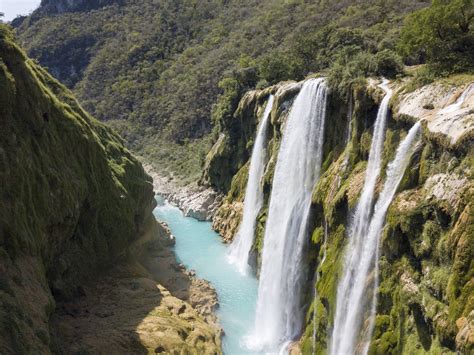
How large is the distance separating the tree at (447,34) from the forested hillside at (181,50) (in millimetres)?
12509

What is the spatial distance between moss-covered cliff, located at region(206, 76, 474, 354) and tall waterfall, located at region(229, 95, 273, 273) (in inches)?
436

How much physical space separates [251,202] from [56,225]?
58.3ft

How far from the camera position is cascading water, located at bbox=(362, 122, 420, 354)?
52.5 ft

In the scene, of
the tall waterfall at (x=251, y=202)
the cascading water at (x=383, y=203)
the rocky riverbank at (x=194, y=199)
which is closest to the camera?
the cascading water at (x=383, y=203)

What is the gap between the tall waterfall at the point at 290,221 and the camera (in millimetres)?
23172

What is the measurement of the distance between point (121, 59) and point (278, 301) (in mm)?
92940

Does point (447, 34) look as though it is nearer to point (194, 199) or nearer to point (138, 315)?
point (138, 315)

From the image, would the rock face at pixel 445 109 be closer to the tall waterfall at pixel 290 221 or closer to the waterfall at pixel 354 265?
the waterfall at pixel 354 265

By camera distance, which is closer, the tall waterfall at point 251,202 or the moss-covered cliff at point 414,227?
the moss-covered cliff at point 414,227

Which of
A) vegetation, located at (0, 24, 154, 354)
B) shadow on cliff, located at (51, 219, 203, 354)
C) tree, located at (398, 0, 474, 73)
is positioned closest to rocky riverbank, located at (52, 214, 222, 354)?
shadow on cliff, located at (51, 219, 203, 354)

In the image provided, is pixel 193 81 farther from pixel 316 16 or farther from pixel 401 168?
pixel 401 168

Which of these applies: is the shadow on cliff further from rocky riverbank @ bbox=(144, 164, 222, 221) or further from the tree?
the tree

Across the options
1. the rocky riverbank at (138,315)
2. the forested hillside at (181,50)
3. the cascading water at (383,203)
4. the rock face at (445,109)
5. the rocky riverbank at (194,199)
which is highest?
the forested hillside at (181,50)

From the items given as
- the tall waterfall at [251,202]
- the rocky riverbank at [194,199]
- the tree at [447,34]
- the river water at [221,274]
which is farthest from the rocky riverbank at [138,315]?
the tree at [447,34]
